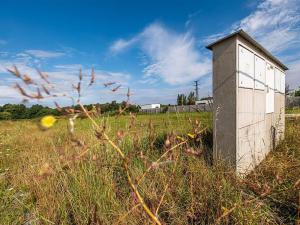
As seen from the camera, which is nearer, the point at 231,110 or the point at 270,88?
the point at 231,110

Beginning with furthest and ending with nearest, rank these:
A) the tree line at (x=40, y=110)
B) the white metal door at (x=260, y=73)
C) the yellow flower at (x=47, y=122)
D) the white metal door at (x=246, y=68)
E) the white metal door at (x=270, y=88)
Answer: the white metal door at (x=270, y=88) < the white metal door at (x=260, y=73) < the white metal door at (x=246, y=68) < the tree line at (x=40, y=110) < the yellow flower at (x=47, y=122)

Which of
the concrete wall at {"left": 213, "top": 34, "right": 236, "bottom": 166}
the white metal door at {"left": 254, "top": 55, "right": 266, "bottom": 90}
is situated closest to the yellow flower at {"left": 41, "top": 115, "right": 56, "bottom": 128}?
the concrete wall at {"left": 213, "top": 34, "right": 236, "bottom": 166}

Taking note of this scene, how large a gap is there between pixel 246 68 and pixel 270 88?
2302 millimetres

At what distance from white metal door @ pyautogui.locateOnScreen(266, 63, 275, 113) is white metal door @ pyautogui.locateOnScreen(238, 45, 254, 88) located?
1.55 m

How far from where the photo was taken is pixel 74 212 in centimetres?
249

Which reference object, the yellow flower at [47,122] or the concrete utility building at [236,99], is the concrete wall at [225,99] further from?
the yellow flower at [47,122]

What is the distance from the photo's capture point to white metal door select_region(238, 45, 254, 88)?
375cm

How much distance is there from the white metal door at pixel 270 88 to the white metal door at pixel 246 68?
1.55 metres

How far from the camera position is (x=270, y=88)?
5965 millimetres

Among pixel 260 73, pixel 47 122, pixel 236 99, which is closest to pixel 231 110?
pixel 236 99

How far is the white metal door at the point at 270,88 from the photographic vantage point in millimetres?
5676

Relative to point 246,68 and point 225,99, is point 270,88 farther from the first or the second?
point 225,99

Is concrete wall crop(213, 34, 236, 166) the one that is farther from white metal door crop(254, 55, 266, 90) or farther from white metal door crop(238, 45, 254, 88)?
white metal door crop(254, 55, 266, 90)

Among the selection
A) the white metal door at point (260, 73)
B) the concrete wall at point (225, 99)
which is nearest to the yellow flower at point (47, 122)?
the concrete wall at point (225, 99)
